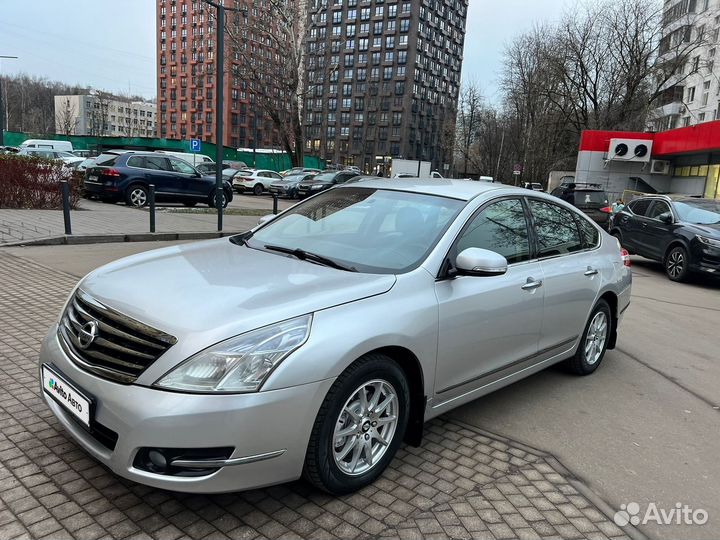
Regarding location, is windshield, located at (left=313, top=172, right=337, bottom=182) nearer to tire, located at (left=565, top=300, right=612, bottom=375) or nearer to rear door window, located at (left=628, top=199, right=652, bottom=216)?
rear door window, located at (left=628, top=199, right=652, bottom=216)

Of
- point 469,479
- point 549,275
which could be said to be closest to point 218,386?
point 469,479

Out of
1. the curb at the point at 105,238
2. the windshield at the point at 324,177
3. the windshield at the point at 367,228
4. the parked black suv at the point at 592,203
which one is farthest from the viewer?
the windshield at the point at 324,177

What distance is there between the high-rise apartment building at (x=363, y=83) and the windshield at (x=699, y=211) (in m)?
89.9

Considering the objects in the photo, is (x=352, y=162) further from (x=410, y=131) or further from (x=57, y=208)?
(x=57, y=208)

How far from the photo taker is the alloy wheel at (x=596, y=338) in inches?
188

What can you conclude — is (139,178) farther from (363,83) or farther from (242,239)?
(363,83)

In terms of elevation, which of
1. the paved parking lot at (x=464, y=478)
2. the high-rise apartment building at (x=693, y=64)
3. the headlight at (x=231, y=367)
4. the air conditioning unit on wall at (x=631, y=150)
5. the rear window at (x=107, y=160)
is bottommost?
the paved parking lot at (x=464, y=478)

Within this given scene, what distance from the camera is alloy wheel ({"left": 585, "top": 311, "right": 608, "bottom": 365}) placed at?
4777 millimetres

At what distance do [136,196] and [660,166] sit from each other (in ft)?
86.8

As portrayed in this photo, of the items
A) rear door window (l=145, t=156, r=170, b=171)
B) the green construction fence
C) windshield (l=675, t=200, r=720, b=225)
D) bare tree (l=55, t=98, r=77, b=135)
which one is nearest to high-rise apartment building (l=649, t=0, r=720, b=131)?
windshield (l=675, t=200, r=720, b=225)

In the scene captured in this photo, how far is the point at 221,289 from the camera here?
277cm

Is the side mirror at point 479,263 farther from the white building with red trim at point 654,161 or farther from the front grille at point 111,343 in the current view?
the white building with red trim at point 654,161

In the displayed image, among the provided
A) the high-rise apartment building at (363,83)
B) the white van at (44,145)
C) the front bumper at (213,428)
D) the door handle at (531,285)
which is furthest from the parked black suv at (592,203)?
the high-rise apartment building at (363,83)

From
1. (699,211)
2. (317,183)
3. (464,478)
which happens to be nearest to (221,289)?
(464,478)
